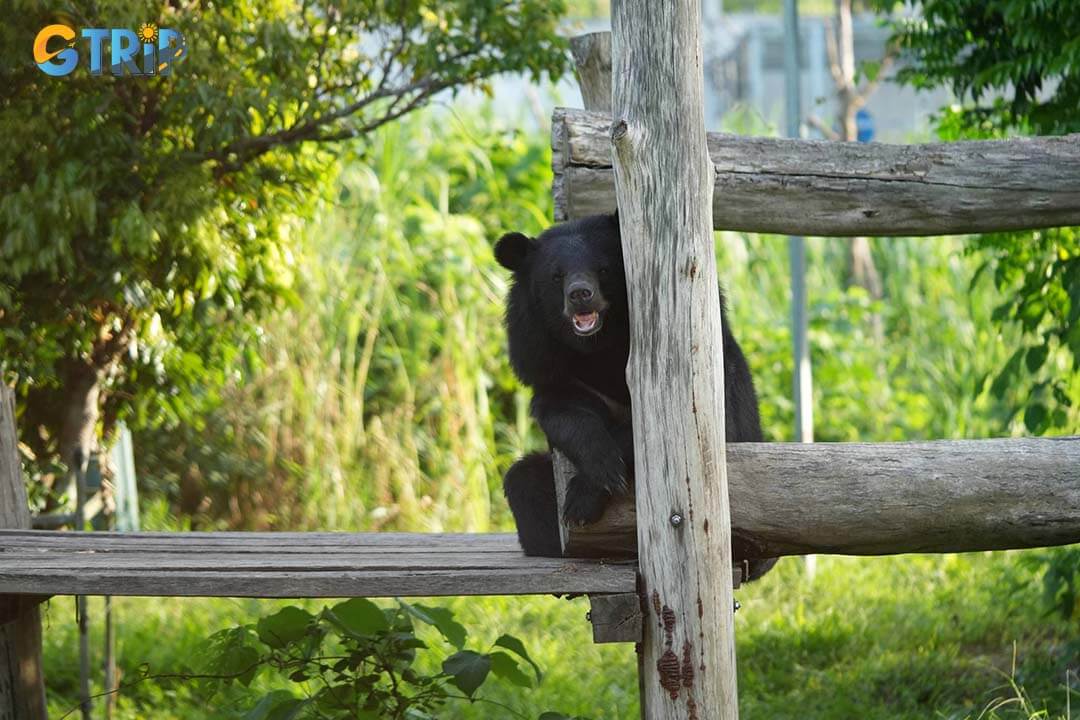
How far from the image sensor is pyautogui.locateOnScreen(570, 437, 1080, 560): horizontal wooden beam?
9.32 ft

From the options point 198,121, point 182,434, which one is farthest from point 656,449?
point 182,434

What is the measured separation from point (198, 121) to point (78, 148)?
35 centimetres

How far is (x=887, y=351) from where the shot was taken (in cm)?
810

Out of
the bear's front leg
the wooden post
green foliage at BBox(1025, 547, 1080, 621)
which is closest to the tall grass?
green foliage at BBox(1025, 547, 1080, 621)

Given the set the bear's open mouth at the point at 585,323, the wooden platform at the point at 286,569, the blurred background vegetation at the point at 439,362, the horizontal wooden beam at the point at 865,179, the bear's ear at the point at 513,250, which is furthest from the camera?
the blurred background vegetation at the point at 439,362

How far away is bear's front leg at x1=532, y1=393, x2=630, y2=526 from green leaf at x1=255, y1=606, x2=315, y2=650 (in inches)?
38.5

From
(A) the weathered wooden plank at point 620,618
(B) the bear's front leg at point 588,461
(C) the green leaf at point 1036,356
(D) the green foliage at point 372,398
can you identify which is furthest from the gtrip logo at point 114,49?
(C) the green leaf at point 1036,356

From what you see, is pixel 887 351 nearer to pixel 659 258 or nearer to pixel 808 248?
pixel 808 248

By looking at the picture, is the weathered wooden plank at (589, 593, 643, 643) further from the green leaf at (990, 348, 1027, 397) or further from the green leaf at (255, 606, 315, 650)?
the green leaf at (990, 348, 1027, 397)

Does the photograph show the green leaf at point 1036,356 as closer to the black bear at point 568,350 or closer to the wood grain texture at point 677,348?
the black bear at point 568,350

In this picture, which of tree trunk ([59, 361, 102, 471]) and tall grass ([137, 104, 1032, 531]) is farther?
tall grass ([137, 104, 1032, 531])

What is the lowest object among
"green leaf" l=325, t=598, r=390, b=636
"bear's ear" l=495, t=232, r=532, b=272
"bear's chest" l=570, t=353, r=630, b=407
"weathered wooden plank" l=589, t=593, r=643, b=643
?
"green leaf" l=325, t=598, r=390, b=636

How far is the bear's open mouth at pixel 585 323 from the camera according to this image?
10.2 ft

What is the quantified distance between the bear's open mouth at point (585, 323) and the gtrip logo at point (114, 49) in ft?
5.00
